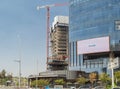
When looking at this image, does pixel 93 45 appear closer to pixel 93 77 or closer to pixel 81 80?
pixel 93 77

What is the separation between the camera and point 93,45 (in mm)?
144125

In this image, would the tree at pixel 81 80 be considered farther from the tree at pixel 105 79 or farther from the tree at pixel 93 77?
the tree at pixel 105 79

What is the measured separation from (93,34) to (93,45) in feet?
18.7

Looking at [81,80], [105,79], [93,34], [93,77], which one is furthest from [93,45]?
[105,79]

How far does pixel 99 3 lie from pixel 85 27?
11.2m

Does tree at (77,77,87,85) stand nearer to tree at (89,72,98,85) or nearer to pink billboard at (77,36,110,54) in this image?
tree at (89,72,98,85)

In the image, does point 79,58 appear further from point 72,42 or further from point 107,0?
point 107,0

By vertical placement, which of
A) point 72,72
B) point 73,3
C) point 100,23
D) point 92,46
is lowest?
point 72,72

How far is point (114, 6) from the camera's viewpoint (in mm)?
145000

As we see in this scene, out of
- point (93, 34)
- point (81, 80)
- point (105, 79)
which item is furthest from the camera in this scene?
point (93, 34)

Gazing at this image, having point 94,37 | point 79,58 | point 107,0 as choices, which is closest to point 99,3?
point 107,0

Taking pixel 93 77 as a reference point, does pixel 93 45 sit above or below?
above

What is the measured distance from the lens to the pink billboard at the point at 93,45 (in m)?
141

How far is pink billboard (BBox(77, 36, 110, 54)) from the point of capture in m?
141
